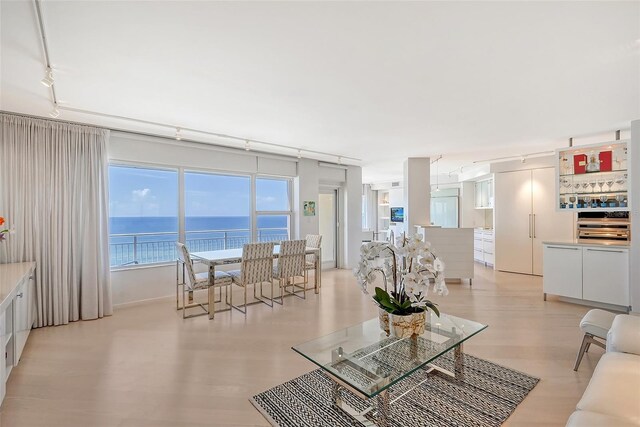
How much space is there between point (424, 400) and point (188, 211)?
14.2 feet

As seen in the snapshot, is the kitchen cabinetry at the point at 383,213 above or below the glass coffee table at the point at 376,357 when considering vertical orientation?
above

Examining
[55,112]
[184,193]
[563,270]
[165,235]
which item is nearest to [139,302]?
[165,235]

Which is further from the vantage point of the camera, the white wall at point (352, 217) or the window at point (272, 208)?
the white wall at point (352, 217)

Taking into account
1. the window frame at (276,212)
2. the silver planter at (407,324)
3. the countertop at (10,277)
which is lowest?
the silver planter at (407,324)

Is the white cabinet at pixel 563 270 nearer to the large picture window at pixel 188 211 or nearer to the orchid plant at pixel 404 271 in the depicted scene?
the orchid plant at pixel 404 271

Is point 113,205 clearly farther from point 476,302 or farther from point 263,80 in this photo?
point 476,302

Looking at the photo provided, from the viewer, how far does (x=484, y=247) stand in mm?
7324

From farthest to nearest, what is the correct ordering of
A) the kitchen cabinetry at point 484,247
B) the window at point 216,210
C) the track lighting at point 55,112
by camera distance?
the kitchen cabinetry at point 484,247 < the window at point 216,210 < the track lighting at point 55,112

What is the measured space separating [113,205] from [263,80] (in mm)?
3244

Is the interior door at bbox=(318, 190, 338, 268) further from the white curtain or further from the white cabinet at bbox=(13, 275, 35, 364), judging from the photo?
the white cabinet at bbox=(13, 275, 35, 364)

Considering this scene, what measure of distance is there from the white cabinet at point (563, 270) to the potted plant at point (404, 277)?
11.4ft

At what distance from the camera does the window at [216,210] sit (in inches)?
197

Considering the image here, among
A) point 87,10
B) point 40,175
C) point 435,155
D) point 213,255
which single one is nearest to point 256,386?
point 213,255

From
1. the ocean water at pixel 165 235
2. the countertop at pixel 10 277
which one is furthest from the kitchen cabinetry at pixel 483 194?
the countertop at pixel 10 277
